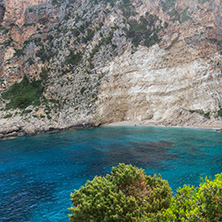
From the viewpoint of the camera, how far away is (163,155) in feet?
74.9

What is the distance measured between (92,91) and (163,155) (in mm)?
38121

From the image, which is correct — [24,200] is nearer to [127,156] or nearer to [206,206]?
[127,156]

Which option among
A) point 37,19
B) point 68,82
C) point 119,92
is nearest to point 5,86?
point 68,82

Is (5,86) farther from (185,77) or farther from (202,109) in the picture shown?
(202,109)

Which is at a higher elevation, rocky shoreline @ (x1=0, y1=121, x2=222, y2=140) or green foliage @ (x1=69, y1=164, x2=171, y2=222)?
green foliage @ (x1=69, y1=164, x2=171, y2=222)

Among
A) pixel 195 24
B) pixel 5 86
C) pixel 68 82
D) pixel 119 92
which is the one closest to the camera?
pixel 195 24

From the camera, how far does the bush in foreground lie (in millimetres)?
4773

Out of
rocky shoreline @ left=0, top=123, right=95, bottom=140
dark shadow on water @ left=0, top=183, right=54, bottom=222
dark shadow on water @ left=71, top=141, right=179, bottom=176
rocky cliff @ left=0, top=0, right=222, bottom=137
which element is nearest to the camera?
dark shadow on water @ left=0, top=183, right=54, bottom=222

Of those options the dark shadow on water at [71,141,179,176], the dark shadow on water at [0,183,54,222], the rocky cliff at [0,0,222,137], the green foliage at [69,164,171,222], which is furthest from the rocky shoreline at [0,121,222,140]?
the green foliage at [69,164,171,222]

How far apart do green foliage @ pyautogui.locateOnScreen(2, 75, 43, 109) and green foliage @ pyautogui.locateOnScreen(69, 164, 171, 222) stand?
54.2 m

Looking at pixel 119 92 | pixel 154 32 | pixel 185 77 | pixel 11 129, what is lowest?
pixel 11 129

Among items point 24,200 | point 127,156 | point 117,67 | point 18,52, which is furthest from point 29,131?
point 18,52

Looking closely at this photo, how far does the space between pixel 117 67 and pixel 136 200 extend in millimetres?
53216

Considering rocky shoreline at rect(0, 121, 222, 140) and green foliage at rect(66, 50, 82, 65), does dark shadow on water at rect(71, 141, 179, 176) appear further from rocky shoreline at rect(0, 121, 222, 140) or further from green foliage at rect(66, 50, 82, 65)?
green foliage at rect(66, 50, 82, 65)
